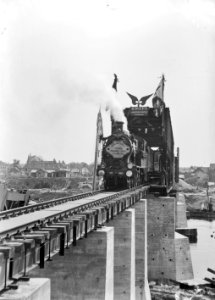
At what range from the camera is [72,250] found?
49.0 feet

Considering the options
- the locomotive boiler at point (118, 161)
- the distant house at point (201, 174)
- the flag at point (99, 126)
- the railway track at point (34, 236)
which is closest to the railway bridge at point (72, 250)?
the railway track at point (34, 236)

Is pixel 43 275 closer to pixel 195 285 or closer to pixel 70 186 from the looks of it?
pixel 195 285

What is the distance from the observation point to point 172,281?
32.7 m

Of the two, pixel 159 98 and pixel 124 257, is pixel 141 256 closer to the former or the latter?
pixel 124 257

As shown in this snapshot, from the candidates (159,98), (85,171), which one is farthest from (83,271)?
(85,171)

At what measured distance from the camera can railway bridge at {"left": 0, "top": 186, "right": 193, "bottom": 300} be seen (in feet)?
26.0

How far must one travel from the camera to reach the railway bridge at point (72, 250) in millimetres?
7926

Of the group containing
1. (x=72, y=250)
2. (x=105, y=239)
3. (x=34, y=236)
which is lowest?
(x=72, y=250)

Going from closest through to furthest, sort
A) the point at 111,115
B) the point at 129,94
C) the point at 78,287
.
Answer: the point at 78,287
the point at 111,115
the point at 129,94

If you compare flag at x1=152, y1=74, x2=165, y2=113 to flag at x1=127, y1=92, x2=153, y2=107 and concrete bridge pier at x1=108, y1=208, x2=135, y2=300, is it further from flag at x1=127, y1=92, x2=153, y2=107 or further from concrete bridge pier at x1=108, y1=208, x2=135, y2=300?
concrete bridge pier at x1=108, y1=208, x2=135, y2=300

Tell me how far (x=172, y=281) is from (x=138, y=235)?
773cm

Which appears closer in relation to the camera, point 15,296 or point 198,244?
point 15,296

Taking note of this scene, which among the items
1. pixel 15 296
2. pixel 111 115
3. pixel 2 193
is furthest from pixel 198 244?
pixel 15 296

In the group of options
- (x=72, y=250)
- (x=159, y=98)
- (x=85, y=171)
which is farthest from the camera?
(x=85, y=171)
